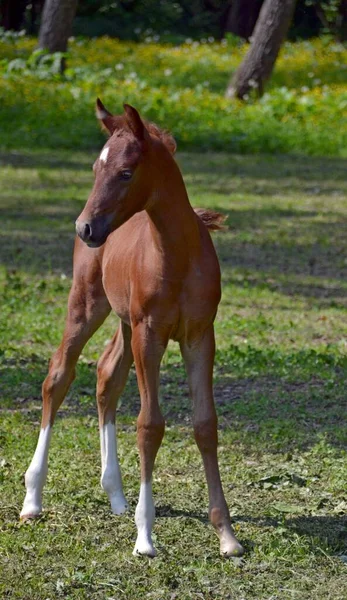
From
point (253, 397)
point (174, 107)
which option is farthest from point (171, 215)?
point (174, 107)

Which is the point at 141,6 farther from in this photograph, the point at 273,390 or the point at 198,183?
the point at 273,390

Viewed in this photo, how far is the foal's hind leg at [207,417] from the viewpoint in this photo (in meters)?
4.99

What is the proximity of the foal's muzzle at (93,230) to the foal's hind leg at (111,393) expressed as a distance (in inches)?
48.5

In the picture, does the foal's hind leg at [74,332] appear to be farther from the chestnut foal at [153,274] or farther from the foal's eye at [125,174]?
the foal's eye at [125,174]

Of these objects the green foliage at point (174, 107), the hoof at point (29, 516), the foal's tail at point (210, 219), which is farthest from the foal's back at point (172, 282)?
the green foliage at point (174, 107)

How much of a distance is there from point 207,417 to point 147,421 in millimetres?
274

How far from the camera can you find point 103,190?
457 cm

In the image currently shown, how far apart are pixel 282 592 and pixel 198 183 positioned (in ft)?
38.2

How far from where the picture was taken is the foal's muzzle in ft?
14.8

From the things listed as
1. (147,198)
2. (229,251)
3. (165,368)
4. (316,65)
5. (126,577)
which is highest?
(147,198)

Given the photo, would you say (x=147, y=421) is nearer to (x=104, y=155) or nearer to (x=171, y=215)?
(x=171, y=215)

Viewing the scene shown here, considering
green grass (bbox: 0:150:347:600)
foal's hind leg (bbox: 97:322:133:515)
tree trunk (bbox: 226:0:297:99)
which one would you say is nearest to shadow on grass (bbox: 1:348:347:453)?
green grass (bbox: 0:150:347:600)

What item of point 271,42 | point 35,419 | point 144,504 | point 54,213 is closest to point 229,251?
point 54,213

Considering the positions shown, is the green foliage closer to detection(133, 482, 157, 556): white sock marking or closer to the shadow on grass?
the shadow on grass
